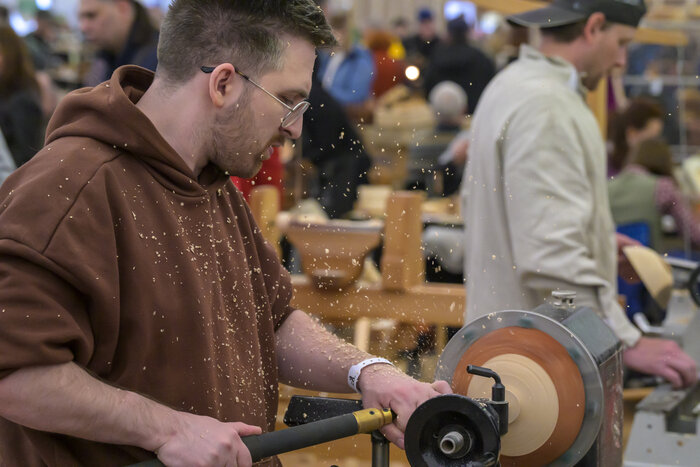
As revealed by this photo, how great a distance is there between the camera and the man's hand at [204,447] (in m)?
1.38

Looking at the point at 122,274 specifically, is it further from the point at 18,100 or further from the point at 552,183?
the point at 18,100

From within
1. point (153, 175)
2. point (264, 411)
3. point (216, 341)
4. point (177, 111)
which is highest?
point (177, 111)

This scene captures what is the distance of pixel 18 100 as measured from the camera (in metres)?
4.76

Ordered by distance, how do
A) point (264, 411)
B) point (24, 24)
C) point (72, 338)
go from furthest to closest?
point (24, 24), point (264, 411), point (72, 338)

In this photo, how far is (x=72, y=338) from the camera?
4.48ft

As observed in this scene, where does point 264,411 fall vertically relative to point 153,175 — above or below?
below

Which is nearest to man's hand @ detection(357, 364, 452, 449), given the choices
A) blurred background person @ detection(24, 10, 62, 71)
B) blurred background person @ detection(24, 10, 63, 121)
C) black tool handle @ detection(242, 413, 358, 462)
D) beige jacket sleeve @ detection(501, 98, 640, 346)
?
black tool handle @ detection(242, 413, 358, 462)

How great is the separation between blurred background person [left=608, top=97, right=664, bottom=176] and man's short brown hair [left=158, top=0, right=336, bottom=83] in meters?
4.42

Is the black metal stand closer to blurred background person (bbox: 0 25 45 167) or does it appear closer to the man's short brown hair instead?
the man's short brown hair

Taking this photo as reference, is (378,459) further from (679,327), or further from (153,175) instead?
(679,327)

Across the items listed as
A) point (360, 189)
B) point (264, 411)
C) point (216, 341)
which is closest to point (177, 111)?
point (216, 341)

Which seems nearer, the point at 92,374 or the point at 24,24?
the point at 92,374

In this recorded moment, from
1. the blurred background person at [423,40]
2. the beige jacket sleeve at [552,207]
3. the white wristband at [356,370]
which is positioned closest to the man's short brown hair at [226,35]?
the white wristband at [356,370]

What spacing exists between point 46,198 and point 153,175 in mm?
237
